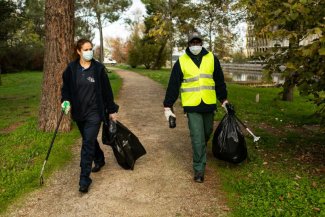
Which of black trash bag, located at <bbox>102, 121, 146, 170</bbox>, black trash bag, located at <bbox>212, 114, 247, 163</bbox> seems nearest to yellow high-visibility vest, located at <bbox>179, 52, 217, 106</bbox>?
black trash bag, located at <bbox>212, 114, 247, 163</bbox>

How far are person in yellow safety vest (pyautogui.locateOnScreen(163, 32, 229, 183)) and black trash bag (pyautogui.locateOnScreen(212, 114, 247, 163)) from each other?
31 cm

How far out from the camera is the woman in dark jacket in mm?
5117

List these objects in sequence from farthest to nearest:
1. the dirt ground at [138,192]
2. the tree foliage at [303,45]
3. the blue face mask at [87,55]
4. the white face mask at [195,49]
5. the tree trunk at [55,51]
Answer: the tree trunk at [55,51] → the white face mask at [195,49] → the blue face mask at [87,55] → the tree foliage at [303,45] → the dirt ground at [138,192]

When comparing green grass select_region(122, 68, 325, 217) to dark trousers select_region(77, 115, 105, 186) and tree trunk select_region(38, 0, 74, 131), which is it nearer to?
dark trousers select_region(77, 115, 105, 186)

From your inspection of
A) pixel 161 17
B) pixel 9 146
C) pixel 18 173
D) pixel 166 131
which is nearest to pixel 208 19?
pixel 161 17

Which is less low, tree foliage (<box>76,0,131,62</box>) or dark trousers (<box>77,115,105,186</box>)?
tree foliage (<box>76,0,131,62</box>)

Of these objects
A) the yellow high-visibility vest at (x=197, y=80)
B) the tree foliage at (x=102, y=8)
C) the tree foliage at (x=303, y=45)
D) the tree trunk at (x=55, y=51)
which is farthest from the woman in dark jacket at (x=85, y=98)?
the tree foliage at (x=102, y=8)

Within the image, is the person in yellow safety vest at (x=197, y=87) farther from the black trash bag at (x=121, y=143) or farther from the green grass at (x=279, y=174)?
the black trash bag at (x=121, y=143)

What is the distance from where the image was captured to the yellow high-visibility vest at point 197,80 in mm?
5328

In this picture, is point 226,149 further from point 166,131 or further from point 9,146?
point 9,146

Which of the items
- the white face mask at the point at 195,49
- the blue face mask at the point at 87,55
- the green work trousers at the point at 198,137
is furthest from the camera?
the green work trousers at the point at 198,137

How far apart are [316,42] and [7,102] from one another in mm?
14640

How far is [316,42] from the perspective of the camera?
4.61m

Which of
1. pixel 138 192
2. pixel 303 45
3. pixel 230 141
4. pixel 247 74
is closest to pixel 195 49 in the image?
pixel 230 141
